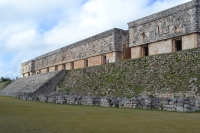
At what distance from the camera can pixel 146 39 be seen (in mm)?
17125

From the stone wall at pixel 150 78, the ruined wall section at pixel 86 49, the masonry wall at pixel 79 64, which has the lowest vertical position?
the stone wall at pixel 150 78

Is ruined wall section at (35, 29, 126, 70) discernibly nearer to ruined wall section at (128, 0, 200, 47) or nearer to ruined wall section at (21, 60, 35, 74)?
ruined wall section at (128, 0, 200, 47)

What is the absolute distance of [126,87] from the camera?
12906 mm

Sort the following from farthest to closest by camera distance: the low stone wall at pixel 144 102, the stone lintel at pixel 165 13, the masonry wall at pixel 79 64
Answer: the masonry wall at pixel 79 64 → the stone lintel at pixel 165 13 → the low stone wall at pixel 144 102

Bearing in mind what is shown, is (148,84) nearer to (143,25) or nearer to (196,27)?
(196,27)

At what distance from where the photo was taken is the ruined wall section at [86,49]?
1998cm

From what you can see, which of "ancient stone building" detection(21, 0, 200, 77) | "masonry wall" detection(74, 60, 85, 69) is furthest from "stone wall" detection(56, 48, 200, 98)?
"masonry wall" detection(74, 60, 85, 69)

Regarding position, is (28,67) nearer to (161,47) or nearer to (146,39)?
(146,39)

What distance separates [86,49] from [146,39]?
25.8 feet

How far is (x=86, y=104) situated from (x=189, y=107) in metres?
4.64

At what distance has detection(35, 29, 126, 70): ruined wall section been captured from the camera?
1998 centimetres

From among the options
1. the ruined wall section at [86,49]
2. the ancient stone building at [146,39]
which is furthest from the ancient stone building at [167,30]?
the ruined wall section at [86,49]

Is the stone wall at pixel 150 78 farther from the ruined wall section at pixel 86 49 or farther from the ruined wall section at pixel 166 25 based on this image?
the ruined wall section at pixel 86 49

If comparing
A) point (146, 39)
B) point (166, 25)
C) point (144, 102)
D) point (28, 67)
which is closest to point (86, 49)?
point (146, 39)
